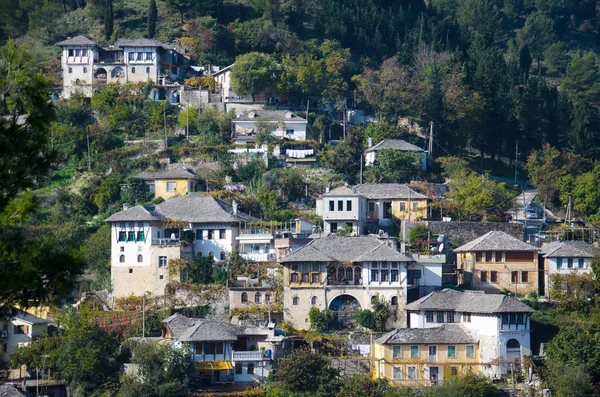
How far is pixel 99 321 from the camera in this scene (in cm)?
6291

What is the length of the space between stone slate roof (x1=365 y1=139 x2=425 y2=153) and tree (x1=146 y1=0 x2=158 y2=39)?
29.7 m

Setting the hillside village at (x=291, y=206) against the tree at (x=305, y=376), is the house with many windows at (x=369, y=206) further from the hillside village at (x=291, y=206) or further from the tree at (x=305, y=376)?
the tree at (x=305, y=376)

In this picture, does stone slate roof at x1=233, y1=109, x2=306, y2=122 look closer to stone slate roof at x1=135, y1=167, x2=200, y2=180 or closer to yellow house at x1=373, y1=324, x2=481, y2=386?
stone slate roof at x1=135, y1=167, x2=200, y2=180

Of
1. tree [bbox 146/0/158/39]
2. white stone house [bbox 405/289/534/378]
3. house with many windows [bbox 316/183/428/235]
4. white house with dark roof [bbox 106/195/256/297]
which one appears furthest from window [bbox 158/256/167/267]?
tree [bbox 146/0/158/39]

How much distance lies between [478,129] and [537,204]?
390 inches

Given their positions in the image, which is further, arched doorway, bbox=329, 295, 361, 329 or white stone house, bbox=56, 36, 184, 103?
white stone house, bbox=56, 36, 184, 103

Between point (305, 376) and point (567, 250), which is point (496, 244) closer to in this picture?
point (567, 250)

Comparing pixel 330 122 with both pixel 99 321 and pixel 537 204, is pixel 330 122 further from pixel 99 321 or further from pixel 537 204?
pixel 99 321

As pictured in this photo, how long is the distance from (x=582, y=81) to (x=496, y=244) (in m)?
56.0

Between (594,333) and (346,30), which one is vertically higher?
(346,30)

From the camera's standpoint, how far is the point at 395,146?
83.8 meters

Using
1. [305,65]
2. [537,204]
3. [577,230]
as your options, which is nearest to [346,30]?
Result: [305,65]

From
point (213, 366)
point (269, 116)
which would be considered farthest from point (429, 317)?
point (269, 116)

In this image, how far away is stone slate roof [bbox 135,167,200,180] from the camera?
78.1 metres
